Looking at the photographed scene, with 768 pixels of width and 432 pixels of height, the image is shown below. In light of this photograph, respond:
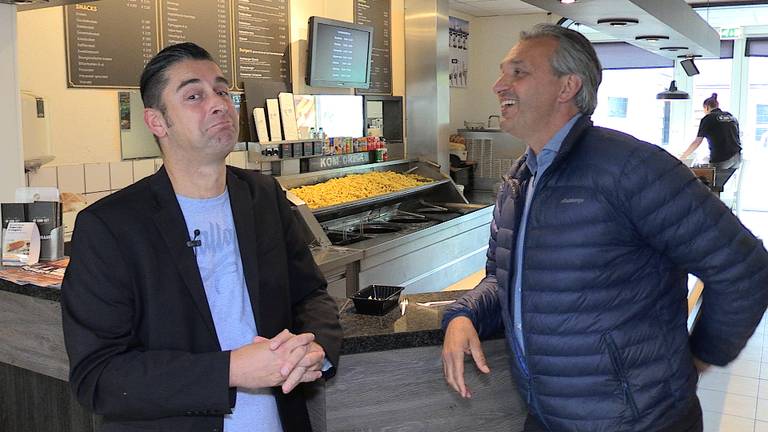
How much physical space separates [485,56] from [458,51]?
0.56 metres

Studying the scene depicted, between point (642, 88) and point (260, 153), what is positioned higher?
point (642, 88)

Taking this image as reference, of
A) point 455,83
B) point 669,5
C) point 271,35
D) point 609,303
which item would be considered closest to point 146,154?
point 271,35

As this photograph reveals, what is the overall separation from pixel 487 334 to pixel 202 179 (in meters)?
0.89

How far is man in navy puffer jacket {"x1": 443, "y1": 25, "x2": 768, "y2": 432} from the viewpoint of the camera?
1576 mm

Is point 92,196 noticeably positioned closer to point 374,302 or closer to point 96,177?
point 96,177

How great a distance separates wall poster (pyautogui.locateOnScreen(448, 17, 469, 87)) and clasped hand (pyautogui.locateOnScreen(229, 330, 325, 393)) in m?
7.21

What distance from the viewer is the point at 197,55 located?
1.72m

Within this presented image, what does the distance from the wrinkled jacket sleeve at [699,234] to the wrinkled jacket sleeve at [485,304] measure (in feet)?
1.34

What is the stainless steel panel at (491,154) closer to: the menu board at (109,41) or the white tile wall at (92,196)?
the menu board at (109,41)

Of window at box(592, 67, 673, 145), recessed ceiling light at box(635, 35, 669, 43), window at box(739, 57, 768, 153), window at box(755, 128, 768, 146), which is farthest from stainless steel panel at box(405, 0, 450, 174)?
window at box(755, 128, 768, 146)

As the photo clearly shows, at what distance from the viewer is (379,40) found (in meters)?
6.84

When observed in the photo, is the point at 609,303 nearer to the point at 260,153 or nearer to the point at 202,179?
the point at 202,179

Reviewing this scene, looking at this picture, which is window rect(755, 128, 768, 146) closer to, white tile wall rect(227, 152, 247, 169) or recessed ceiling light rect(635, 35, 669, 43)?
recessed ceiling light rect(635, 35, 669, 43)

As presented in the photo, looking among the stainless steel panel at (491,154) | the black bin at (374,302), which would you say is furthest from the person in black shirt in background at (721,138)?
the black bin at (374,302)
